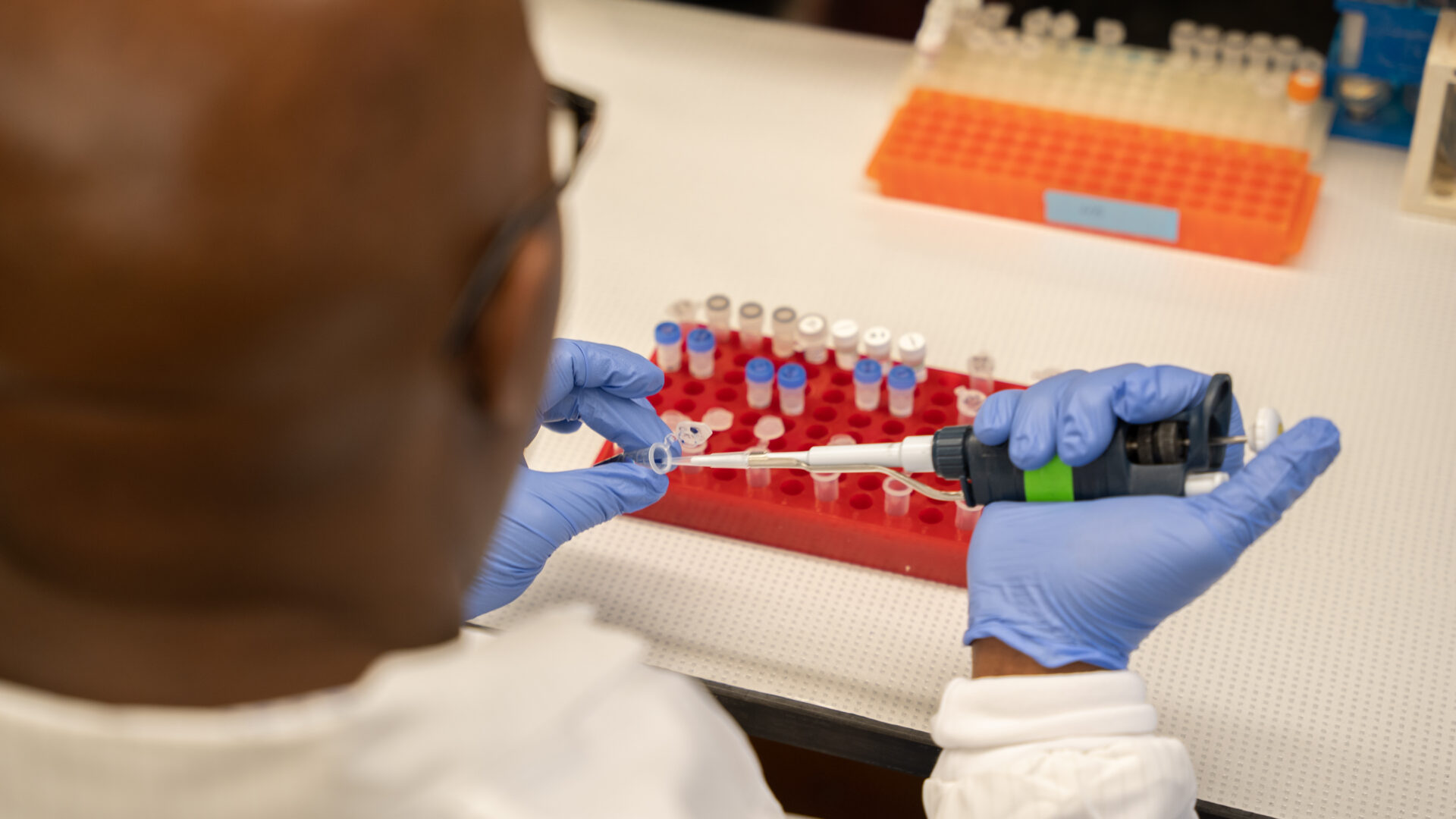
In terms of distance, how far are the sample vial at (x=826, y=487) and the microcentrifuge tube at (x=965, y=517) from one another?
5.7 inches

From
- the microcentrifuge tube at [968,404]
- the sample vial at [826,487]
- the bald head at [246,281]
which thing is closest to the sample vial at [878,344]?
the microcentrifuge tube at [968,404]

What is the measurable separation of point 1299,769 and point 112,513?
44.1 inches

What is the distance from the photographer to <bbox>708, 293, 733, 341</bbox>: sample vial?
1.69 m

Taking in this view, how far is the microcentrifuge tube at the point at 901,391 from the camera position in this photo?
154 centimetres

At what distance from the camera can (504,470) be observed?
2.56ft

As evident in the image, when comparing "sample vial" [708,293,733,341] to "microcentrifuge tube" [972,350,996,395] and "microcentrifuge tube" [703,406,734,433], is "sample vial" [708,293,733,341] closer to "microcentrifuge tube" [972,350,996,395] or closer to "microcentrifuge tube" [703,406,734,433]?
"microcentrifuge tube" [703,406,734,433]

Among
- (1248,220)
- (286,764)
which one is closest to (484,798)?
(286,764)

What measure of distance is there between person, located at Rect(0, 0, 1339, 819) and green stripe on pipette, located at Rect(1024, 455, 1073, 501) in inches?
16.4

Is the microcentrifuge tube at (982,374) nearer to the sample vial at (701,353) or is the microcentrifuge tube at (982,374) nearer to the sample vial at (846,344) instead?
the sample vial at (846,344)

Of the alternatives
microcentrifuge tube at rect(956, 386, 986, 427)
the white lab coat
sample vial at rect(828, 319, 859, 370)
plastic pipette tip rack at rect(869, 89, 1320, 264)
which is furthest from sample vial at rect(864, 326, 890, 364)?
the white lab coat

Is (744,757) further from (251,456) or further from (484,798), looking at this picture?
(251,456)

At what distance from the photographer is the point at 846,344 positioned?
1.64 meters

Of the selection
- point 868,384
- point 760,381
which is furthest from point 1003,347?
point 760,381

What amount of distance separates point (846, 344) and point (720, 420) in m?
0.20
